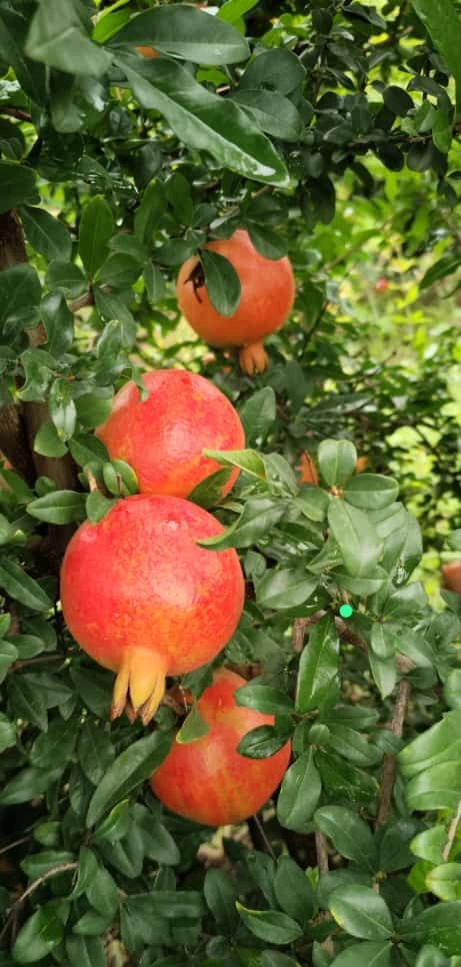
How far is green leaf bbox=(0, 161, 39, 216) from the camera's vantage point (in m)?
0.52

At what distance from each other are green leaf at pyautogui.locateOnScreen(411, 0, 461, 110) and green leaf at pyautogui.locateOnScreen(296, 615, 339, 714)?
39cm

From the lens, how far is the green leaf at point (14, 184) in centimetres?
52

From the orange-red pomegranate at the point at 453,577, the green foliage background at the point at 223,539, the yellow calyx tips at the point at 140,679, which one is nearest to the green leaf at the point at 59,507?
the green foliage background at the point at 223,539

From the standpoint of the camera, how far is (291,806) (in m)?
0.56

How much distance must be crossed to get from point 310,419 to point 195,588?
0.57 meters

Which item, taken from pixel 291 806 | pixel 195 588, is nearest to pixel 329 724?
pixel 291 806

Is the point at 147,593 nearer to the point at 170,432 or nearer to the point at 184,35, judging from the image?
the point at 170,432

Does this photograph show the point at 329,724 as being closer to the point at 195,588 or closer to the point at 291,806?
the point at 291,806

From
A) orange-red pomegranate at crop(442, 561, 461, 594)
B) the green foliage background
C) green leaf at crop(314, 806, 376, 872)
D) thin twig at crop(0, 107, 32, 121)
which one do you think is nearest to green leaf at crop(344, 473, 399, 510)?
the green foliage background

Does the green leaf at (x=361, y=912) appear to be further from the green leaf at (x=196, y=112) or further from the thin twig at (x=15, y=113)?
the thin twig at (x=15, y=113)

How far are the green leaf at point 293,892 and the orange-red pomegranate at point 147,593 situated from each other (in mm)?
189

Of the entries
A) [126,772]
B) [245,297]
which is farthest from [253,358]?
[126,772]

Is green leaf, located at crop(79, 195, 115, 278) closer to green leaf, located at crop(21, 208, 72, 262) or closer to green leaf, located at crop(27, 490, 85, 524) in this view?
green leaf, located at crop(21, 208, 72, 262)

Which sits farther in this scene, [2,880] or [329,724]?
[2,880]
